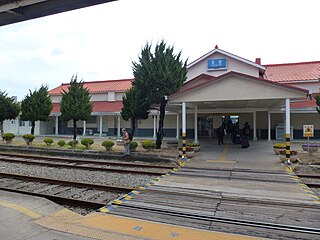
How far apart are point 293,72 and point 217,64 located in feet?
27.4

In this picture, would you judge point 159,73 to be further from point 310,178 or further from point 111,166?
point 310,178

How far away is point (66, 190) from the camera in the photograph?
7.80 m

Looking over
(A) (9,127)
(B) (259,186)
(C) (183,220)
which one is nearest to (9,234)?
(C) (183,220)

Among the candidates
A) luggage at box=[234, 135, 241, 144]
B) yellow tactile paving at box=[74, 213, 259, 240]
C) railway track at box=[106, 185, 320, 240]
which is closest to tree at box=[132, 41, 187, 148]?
luggage at box=[234, 135, 241, 144]

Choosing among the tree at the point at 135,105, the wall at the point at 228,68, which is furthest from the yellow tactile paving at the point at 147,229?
the wall at the point at 228,68

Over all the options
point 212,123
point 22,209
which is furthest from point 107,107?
point 22,209

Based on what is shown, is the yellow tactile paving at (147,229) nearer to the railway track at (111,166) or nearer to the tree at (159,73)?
the railway track at (111,166)

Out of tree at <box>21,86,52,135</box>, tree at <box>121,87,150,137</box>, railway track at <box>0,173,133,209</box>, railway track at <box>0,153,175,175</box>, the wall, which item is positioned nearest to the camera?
railway track at <box>0,173,133,209</box>

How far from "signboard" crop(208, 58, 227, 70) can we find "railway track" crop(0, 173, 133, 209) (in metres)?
19.2

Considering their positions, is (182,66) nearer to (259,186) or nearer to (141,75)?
(141,75)

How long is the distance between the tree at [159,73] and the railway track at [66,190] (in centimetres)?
852

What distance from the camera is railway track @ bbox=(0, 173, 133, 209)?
6.55 m

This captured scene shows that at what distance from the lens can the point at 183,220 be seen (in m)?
5.11

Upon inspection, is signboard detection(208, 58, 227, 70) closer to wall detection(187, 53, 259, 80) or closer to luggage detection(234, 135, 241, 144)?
wall detection(187, 53, 259, 80)
